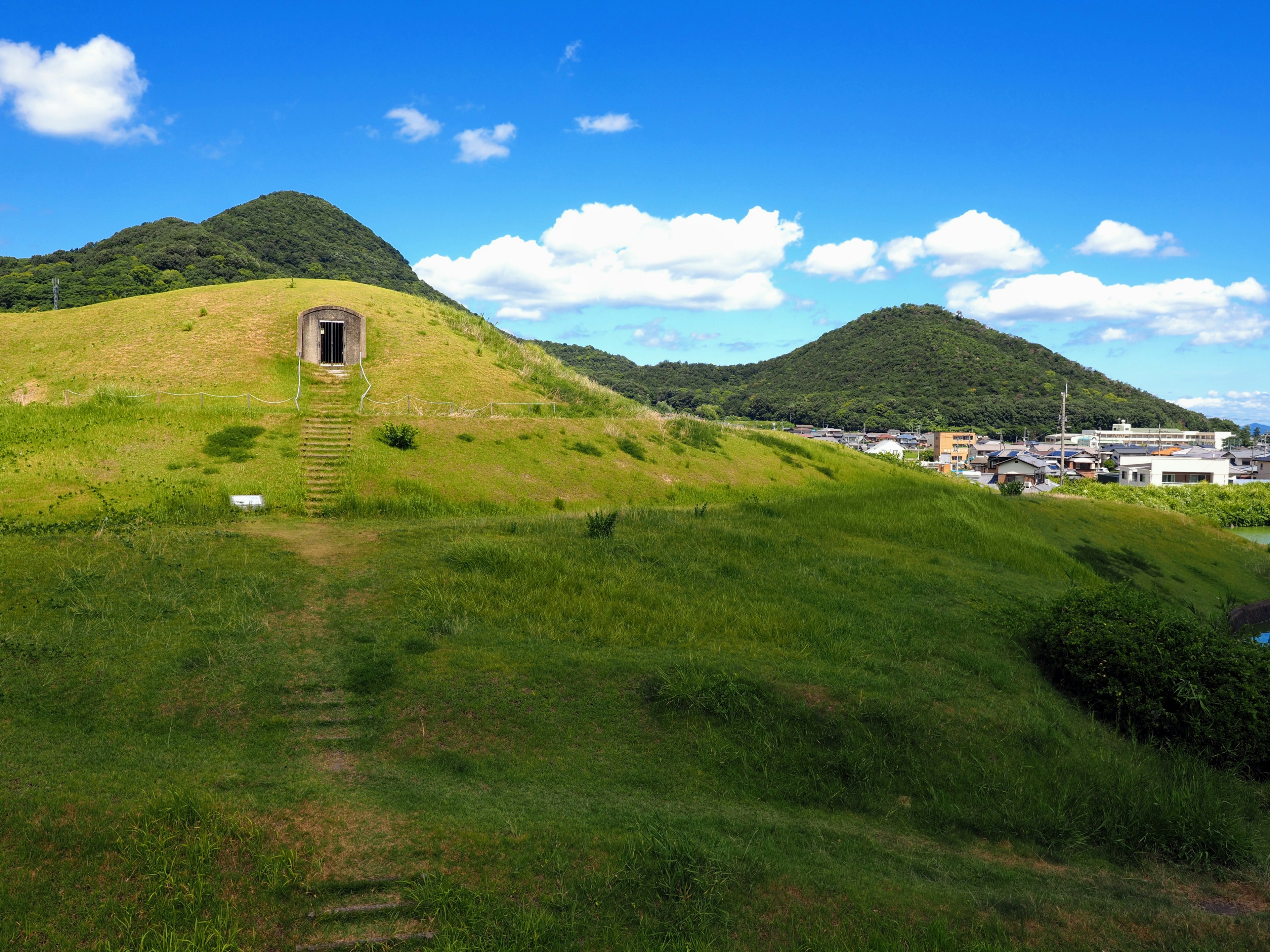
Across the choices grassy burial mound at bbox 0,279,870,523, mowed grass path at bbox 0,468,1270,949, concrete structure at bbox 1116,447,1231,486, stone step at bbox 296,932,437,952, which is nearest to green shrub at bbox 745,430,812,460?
grassy burial mound at bbox 0,279,870,523

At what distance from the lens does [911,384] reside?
5167 inches

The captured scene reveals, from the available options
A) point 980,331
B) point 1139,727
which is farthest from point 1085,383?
point 1139,727

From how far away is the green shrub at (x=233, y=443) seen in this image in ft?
67.6

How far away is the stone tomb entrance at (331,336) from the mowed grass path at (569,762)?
18.0m

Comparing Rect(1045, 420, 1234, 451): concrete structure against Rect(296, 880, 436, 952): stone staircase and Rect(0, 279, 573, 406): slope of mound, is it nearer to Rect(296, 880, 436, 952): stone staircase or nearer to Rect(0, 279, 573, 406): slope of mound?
Rect(0, 279, 573, 406): slope of mound

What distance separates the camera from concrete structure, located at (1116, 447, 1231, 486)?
66.8 metres

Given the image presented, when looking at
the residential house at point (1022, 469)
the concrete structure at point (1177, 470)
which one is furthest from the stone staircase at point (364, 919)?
the concrete structure at point (1177, 470)

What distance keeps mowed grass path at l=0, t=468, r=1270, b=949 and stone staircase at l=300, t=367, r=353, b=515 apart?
4.54 metres

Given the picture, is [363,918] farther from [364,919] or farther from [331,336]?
[331,336]

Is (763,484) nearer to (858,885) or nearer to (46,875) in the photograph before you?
(858,885)

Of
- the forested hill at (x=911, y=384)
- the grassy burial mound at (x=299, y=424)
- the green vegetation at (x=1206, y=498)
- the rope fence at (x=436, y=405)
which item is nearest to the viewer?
the grassy burial mound at (x=299, y=424)

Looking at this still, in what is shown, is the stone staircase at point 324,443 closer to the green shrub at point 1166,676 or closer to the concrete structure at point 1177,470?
the green shrub at point 1166,676

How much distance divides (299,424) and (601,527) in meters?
13.3

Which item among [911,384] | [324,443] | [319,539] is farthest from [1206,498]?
A: [911,384]
